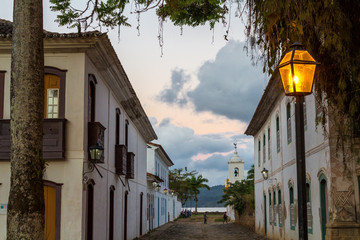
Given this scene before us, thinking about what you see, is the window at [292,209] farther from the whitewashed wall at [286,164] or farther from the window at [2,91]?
the window at [2,91]

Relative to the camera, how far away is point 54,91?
13.4 meters

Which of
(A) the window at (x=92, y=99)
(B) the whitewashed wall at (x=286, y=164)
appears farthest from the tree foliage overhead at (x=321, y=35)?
(A) the window at (x=92, y=99)

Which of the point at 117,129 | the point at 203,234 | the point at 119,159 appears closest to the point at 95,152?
the point at 119,159

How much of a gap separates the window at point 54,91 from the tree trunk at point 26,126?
7152mm

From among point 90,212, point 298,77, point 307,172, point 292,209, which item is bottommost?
point 292,209

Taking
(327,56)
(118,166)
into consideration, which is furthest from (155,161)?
(327,56)

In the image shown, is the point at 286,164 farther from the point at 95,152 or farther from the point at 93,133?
the point at 95,152

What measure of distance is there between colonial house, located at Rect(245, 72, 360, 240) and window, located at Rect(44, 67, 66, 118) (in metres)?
5.39

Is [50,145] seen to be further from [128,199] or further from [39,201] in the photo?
[128,199]

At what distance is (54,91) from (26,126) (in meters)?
7.76

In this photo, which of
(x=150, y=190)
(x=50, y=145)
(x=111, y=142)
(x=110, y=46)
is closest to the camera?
(x=50, y=145)

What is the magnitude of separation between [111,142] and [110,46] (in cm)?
444

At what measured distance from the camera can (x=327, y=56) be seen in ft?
29.4

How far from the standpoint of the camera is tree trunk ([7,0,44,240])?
18.5 ft
